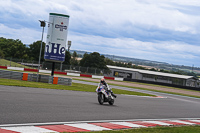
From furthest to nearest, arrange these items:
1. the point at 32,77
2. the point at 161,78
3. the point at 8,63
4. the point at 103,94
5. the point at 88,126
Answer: the point at 161,78
the point at 8,63
the point at 32,77
the point at 103,94
the point at 88,126

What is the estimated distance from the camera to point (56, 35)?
30891 mm

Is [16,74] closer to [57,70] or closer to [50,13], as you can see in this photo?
[50,13]

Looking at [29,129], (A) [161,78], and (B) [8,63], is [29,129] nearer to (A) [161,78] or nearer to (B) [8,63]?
(B) [8,63]

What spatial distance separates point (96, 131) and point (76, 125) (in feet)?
3.53

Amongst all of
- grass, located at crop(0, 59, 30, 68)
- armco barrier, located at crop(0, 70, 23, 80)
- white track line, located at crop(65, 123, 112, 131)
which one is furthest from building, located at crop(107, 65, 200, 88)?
white track line, located at crop(65, 123, 112, 131)

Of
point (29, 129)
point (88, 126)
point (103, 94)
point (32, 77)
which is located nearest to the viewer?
point (29, 129)

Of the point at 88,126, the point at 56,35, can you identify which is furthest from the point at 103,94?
the point at 56,35

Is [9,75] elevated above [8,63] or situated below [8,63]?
below

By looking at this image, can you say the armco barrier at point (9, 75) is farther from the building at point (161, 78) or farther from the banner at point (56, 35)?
the building at point (161, 78)

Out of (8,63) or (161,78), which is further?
(161,78)

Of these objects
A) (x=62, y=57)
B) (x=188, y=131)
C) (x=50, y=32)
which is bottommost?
(x=188, y=131)

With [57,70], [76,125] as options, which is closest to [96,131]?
[76,125]

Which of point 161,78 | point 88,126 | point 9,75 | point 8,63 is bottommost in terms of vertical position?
point 88,126

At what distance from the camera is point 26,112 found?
10117 mm
